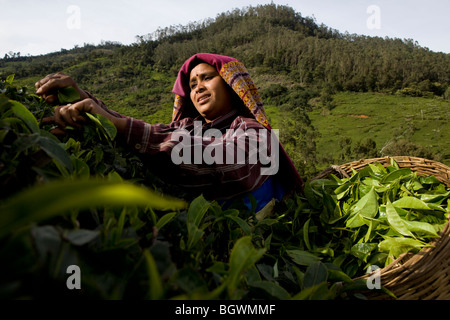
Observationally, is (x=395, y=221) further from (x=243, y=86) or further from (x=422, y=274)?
(x=243, y=86)

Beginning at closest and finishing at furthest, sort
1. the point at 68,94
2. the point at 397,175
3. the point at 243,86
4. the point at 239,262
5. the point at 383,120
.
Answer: the point at 239,262, the point at 68,94, the point at 397,175, the point at 243,86, the point at 383,120

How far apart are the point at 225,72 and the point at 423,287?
1.05 meters

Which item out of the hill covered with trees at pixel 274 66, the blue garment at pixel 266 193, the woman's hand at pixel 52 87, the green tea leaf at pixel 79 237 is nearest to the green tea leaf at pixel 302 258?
the blue garment at pixel 266 193

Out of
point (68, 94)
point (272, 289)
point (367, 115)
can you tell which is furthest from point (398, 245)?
point (367, 115)

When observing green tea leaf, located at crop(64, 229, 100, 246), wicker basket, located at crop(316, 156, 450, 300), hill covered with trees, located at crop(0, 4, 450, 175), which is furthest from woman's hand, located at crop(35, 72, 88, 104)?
hill covered with trees, located at crop(0, 4, 450, 175)

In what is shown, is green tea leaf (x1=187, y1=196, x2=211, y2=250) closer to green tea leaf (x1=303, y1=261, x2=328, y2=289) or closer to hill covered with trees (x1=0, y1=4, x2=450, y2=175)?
green tea leaf (x1=303, y1=261, x2=328, y2=289)

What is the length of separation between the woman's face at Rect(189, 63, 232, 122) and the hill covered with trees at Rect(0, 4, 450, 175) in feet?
51.7

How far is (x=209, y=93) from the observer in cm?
131

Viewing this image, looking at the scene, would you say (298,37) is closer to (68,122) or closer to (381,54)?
(381,54)

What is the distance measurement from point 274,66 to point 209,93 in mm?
34940

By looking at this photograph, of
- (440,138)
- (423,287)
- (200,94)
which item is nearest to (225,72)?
(200,94)

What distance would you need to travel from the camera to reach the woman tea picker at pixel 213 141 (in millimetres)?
Result: 679

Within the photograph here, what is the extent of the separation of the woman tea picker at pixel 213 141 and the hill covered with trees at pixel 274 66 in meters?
15.8

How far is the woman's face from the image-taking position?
1307mm
